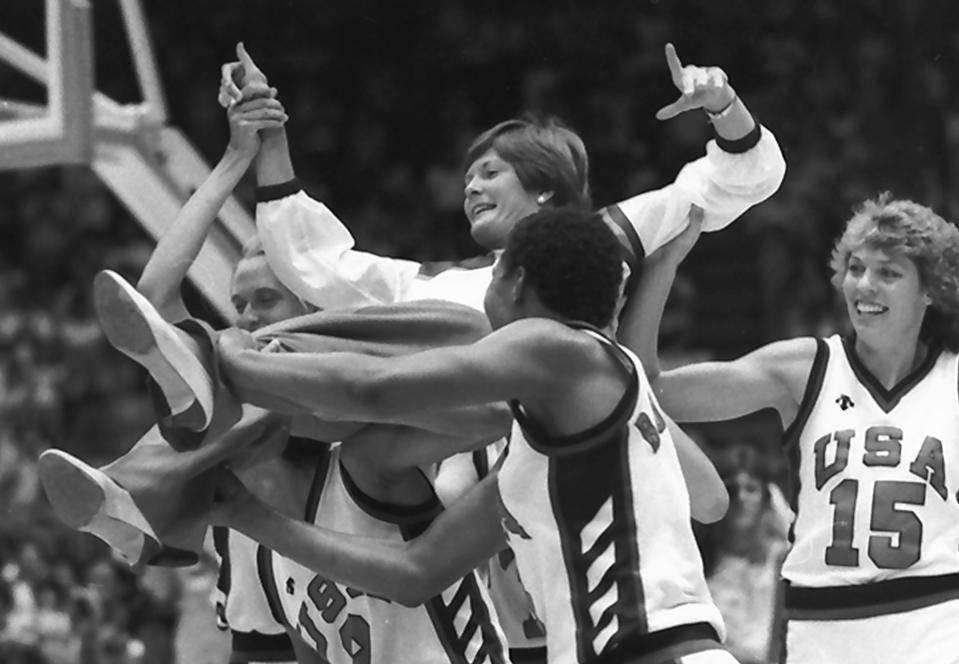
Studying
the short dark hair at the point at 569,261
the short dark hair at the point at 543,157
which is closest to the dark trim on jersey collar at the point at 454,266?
the short dark hair at the point at 543,157

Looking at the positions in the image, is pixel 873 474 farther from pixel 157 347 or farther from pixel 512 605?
pixel 157 347

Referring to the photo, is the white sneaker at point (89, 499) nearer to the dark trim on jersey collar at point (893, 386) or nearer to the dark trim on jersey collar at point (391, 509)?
the dark trim on jersey collar at point (391, 509)

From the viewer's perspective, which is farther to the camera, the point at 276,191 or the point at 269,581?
the point at 276,191

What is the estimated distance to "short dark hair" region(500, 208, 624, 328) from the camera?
3734mm

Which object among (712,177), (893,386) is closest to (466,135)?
(712,177)

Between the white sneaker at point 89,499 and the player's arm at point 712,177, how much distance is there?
168 centimetres

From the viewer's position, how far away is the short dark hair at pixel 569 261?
12.3 ft

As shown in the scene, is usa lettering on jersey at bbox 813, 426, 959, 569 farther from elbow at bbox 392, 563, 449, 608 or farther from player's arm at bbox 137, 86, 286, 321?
player's arm at bbox 137, 86, 286, 321

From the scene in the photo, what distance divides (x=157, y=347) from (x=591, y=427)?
2.68 ft

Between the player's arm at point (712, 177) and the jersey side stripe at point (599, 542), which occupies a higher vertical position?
the player's arm at point (712, 177)

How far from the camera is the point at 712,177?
5.24 metres

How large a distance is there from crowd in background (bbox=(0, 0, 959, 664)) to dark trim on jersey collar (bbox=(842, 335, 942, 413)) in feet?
19.4

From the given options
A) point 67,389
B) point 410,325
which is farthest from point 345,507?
point 67,389

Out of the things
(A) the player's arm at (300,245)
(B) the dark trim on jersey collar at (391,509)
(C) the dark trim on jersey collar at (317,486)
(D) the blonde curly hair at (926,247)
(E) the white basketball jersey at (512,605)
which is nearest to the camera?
(B) the dark trim on jersey collar at (391,509)
